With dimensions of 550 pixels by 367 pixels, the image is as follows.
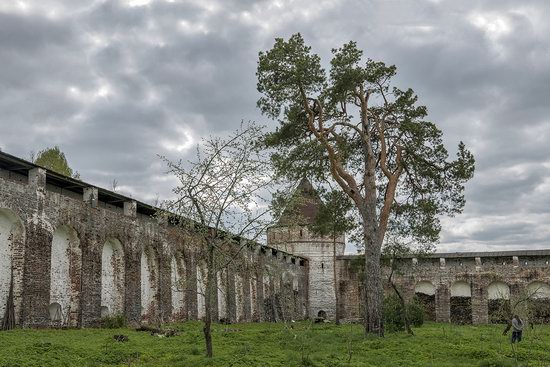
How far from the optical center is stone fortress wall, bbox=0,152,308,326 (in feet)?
59.7

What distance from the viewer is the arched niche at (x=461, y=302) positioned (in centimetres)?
3956

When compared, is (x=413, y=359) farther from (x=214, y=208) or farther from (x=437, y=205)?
(x=437, y=205)

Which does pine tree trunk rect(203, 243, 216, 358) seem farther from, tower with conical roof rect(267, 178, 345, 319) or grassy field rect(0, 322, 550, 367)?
tower with conical roof rect(267, 178, 345, 319)

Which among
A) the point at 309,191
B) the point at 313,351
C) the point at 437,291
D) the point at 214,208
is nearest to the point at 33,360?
the point at 214,208

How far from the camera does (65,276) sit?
2053cm

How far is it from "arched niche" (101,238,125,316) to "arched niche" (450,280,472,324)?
2413 centimetres

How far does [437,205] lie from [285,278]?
2044cm

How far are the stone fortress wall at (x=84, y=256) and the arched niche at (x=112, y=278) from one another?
0.12 feet

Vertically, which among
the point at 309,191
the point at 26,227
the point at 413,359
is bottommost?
the point at 413,359

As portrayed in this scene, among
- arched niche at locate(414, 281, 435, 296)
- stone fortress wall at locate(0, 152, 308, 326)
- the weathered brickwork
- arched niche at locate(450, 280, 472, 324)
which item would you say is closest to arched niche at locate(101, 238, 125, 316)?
stone fortress wall at locate(0, 152, 308, 326)

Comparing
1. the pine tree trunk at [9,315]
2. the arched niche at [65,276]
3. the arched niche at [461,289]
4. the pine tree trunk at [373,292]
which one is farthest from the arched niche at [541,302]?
the pine tree trunk at [9,315]

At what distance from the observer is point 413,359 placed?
14.8 m

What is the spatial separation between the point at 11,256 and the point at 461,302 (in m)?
30.2

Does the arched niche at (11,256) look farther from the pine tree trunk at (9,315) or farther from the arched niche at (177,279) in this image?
the arched niche at (177,279)
